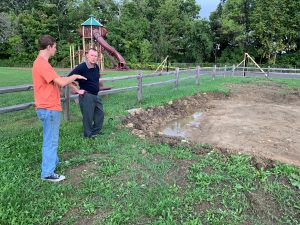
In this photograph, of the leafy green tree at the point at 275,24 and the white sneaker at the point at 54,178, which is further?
the leafy green tree at the point at 275,24

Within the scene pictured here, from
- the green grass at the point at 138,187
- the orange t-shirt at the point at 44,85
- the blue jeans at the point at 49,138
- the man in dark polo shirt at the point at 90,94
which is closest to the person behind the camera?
the green grass at the point at 138,187

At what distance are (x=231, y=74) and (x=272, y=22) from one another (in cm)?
1883

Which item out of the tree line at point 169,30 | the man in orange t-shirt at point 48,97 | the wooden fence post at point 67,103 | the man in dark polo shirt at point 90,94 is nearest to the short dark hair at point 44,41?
the man in orange t-shirt at point 48,97

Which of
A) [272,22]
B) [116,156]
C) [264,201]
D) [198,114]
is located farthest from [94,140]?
[272,22]

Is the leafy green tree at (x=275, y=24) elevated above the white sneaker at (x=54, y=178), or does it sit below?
above

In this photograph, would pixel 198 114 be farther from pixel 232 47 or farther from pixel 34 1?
pixel 34 1

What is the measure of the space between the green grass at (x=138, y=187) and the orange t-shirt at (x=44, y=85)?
0.96 m

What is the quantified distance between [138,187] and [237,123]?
4.39 meters

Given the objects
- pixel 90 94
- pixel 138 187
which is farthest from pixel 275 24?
pixel 138 187

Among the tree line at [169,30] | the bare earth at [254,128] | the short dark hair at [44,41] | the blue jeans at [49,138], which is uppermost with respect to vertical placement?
the tree line at [169,30]

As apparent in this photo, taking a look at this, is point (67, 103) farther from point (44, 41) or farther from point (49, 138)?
point (44, 41)

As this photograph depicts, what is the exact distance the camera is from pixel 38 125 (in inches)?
244

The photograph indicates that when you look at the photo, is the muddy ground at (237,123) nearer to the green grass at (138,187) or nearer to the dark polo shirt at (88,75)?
the green grass at (138,187)

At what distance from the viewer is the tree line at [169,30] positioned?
3659 centimetres
